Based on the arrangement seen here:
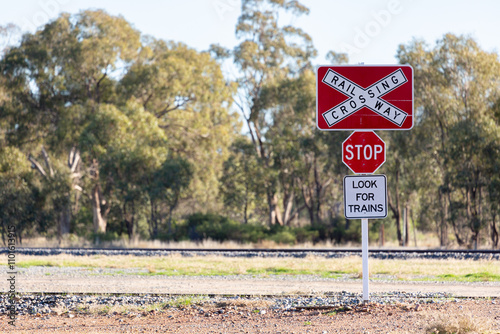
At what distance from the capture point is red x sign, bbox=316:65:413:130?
30.6ft

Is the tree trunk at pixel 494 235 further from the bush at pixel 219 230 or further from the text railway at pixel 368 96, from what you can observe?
the text railway at pixel 368 96

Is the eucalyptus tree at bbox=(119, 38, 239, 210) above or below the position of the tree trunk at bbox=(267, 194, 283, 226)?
above

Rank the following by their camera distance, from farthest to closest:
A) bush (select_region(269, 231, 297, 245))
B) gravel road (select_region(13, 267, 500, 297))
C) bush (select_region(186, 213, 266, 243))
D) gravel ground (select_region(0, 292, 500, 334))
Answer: bush (select_region(186, 213, 266, 243)) → bush (select_region(269, 231, 297, 245)) → gravel road (select_region(13, 267, 500, 297)) → gravel ground (select_region(0, 292, 500, 334))

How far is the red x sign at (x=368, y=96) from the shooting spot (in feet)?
30.6

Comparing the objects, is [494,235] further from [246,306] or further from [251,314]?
[251,314]

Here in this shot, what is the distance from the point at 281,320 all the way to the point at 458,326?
2473mm

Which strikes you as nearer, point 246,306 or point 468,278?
point 246,306

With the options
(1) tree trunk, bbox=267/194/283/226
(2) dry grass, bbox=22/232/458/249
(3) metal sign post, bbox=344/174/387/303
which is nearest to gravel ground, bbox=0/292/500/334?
(3) metal sign post, bbox=344/174/387/303

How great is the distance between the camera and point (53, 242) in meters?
35.4

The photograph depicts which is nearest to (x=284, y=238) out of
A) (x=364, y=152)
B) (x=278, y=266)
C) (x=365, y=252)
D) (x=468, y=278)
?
(x=278, y=266)

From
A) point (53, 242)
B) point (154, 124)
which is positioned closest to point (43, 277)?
point (53, 242)

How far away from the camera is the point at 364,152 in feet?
30.3

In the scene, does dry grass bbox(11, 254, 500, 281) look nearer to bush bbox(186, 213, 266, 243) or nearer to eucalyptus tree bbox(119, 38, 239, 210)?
bush bbox(186, 213, 266, 243)

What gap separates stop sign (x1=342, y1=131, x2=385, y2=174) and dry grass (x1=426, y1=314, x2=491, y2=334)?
2672 millimetres
